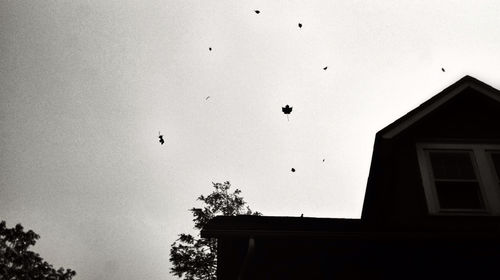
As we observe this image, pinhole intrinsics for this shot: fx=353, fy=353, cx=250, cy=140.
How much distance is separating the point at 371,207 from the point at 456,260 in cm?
295

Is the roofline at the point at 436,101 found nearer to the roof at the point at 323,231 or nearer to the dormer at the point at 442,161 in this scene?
the dormer at the point at 442,161

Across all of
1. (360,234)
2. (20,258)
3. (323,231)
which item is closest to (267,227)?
(323,231)

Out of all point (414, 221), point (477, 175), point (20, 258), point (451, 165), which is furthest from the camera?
point (20, 258)

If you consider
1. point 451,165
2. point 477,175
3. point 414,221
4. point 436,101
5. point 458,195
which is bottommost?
point 414,221

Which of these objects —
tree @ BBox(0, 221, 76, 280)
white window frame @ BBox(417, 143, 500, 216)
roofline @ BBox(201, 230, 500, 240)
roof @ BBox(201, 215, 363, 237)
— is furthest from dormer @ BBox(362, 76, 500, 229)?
tree @ BBox(0, 221, 76, 280)

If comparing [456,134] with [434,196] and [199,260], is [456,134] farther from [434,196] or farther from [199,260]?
[199,260]

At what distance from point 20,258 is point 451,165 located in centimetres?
3357

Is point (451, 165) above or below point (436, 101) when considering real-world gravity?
below

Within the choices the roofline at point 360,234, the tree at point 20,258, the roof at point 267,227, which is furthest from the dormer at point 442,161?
the tree at point 20,258

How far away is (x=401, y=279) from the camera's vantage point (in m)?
6.11

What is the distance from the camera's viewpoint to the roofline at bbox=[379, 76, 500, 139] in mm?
8141

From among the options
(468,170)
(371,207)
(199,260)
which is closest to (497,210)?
(468,170)

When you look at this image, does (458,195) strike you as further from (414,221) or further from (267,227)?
(267,227)

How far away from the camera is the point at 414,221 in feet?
24.9
